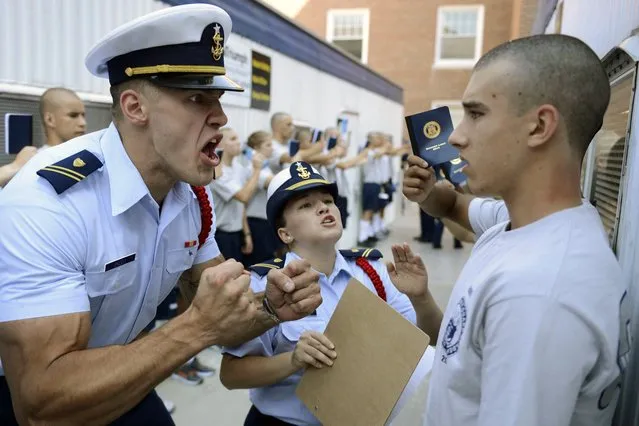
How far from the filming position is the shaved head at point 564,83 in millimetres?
1046

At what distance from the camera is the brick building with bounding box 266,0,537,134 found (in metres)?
15.1

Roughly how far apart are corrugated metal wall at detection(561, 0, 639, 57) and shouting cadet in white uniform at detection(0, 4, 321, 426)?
121cm

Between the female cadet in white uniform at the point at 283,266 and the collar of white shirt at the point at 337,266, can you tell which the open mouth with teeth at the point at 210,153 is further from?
the collar of white shirt at the point at 337,266

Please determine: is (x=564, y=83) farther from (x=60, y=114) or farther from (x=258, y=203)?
(x=258, y=203)

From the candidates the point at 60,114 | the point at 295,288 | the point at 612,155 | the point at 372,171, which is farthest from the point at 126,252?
the point at 372,171

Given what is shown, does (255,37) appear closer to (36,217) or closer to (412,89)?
(36,217)

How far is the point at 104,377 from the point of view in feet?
4.17

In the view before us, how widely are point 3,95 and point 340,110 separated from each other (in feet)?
19.3

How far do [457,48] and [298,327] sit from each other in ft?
49.9

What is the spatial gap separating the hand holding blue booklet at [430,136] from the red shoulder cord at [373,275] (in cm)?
46

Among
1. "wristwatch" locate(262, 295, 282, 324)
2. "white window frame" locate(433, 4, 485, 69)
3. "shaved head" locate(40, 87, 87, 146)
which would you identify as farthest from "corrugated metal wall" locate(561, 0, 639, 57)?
"white window frame" locate(433, 4, 485, 69)

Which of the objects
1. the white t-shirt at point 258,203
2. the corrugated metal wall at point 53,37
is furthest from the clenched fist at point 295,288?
the white t-shirt at point 258,203

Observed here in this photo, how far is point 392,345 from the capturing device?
4.84 ft

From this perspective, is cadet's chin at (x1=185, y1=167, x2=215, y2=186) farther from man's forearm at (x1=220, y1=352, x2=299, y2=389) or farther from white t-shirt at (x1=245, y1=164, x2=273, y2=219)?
white t-shirt at (x1=245, y1=164, x2=273, y2=219)
